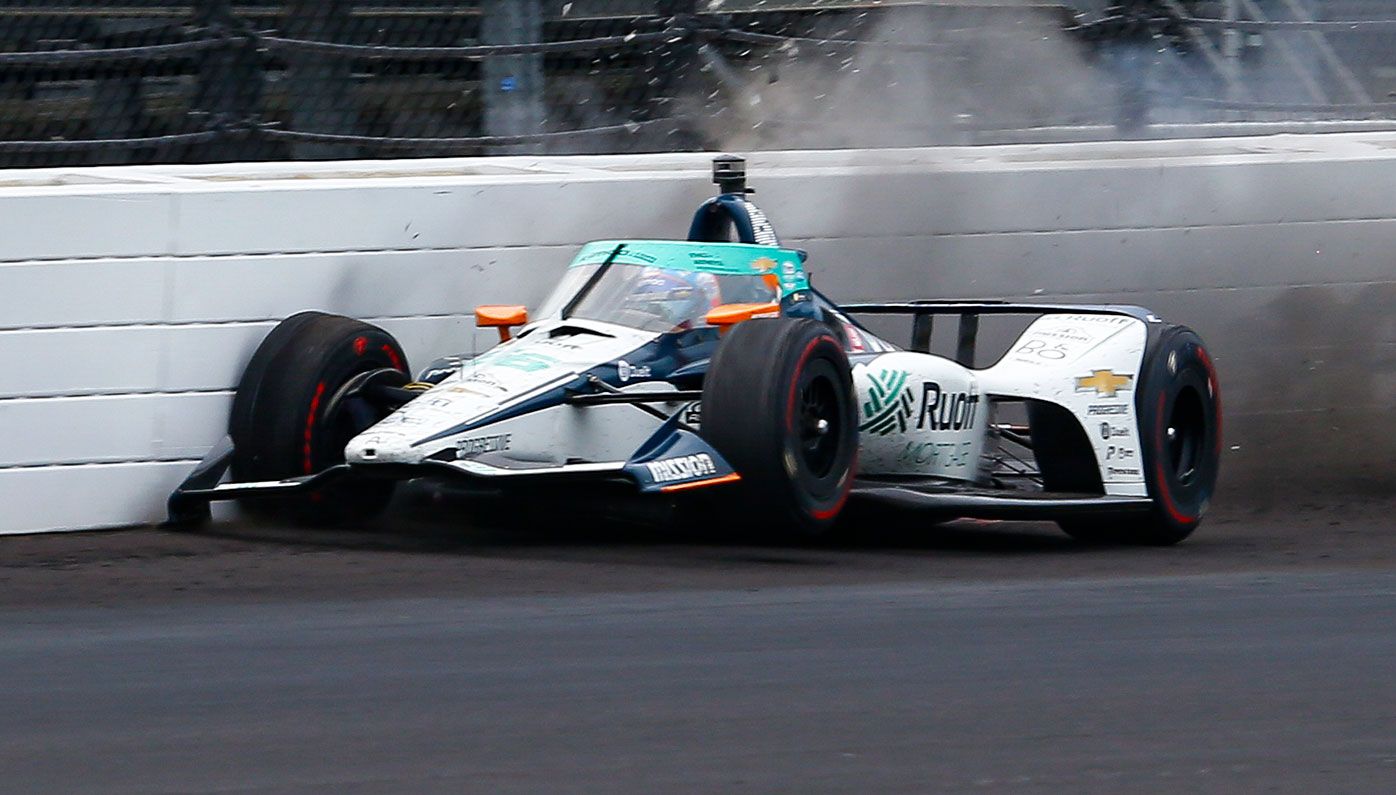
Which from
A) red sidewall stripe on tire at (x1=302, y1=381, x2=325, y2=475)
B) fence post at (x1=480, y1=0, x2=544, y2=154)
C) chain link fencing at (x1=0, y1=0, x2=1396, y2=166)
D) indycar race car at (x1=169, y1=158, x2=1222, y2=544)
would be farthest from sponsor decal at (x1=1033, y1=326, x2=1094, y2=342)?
red sidewall stripe on tire at (x1=302, y1=381, x2=325, y2=475)

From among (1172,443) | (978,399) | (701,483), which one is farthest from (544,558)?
(1172,443)

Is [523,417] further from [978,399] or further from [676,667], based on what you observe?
[676,667]

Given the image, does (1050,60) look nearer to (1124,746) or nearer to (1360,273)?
(1360,273)

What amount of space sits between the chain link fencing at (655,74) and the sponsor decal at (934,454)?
203 cm

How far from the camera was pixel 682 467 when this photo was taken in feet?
20.9

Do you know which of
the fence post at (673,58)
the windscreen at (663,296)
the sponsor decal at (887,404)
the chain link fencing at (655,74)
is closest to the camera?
the windscreen at (663,296)

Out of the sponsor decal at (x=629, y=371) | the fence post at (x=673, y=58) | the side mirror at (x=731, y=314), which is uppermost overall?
the fence post at (x=673, y=58)

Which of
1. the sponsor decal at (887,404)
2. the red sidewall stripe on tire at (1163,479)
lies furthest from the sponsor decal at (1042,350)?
the sponsor decal at (887,404)

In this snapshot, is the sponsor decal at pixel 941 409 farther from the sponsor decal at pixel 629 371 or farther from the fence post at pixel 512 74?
the fence post at pixel 512 74

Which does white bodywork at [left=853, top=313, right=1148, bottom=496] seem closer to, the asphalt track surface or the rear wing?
the rear wing

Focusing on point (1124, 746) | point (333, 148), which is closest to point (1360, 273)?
point (333, 148)

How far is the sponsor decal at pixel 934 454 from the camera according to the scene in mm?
7309

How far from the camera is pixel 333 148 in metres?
8.14

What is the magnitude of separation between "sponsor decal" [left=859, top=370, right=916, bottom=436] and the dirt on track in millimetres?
379
